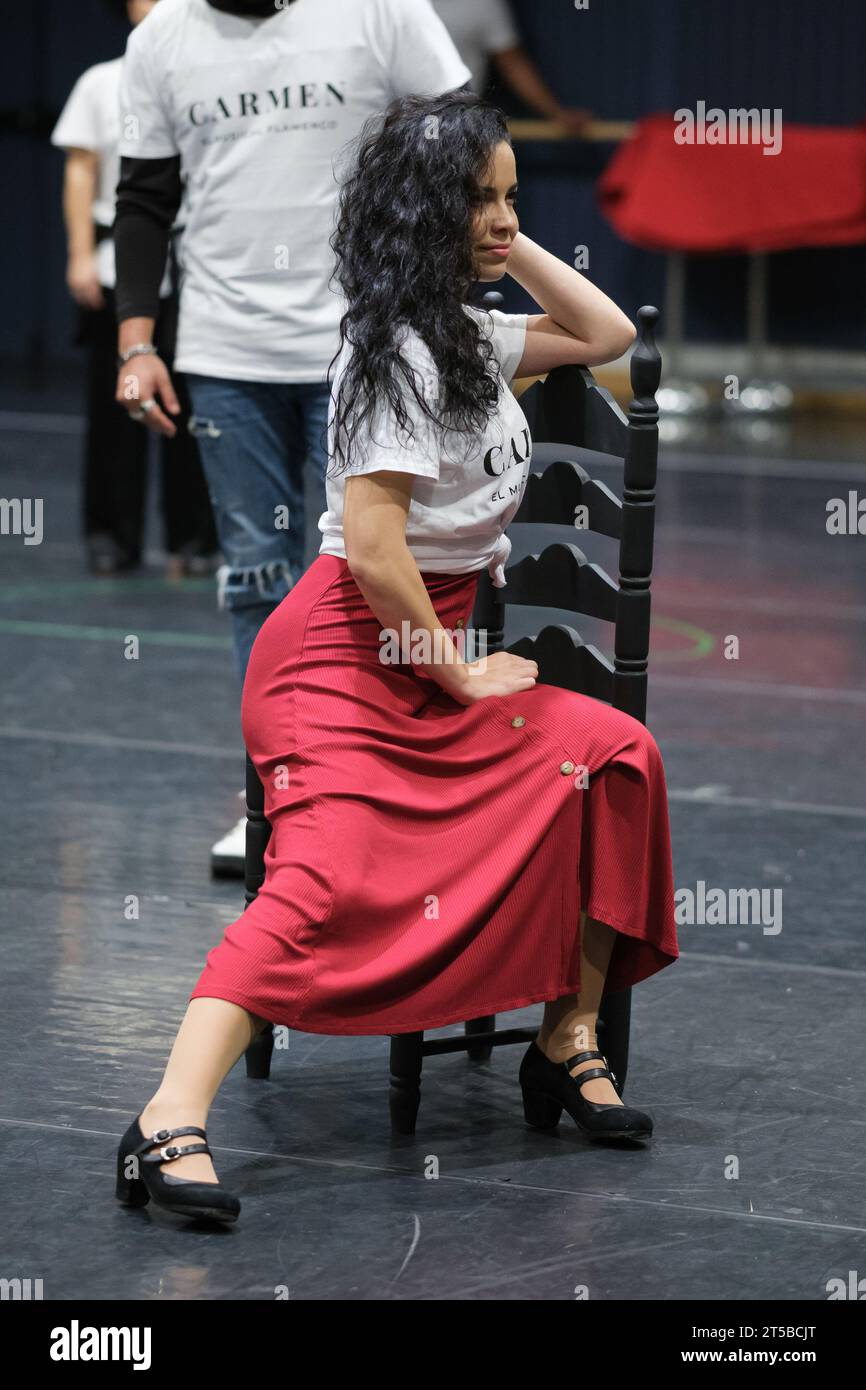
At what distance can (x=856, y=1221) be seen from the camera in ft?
7.77

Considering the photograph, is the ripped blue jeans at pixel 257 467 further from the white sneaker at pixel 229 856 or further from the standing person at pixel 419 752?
the standing person at pixel 419 752

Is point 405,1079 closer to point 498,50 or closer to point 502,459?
point 502,459

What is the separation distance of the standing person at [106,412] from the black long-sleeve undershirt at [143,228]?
2.44 m

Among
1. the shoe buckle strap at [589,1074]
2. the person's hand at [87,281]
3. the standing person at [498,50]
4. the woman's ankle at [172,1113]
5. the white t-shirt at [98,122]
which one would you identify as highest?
the standing person at [498,50]

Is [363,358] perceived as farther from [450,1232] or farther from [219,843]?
[219,843]

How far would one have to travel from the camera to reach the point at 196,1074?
2.31 m

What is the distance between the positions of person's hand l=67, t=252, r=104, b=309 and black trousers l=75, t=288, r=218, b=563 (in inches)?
1.0

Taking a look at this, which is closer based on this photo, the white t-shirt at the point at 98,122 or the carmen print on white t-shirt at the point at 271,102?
the carmen print on white t-shirt at the point at 271,102

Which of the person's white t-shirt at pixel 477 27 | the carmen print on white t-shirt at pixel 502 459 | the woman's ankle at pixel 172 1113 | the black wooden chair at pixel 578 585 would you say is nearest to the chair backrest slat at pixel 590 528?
the black wooden chair at pixel 578 585

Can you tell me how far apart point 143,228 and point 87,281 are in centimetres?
268

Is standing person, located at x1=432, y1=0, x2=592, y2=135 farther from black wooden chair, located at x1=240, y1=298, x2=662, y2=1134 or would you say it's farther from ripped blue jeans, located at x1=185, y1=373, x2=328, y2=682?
black wooden chair, located at x1=240, y1=298, x2=662, y2=1134

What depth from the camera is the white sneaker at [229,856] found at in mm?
3555

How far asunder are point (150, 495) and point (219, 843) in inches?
167

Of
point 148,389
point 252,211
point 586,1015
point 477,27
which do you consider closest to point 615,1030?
point 586,1015
